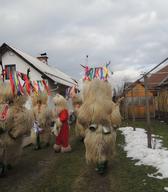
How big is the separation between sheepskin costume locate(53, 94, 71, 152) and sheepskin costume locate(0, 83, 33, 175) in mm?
2606

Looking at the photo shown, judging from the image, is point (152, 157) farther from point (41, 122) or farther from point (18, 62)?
point (18, 62)

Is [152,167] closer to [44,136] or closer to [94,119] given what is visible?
[94,119]

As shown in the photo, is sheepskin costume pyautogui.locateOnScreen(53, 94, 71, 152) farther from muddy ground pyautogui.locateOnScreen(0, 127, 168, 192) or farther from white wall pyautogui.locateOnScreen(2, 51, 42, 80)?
white wall pyautogui.locateOnScreen(2, 51, 42, 80)

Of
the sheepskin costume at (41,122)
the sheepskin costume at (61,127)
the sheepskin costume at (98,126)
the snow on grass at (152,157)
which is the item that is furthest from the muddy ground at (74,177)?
the sheepskin costume at (41,122)

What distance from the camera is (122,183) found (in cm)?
593

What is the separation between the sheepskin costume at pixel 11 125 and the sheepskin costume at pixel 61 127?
2606 mm

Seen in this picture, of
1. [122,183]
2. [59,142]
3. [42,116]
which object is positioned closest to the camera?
[122,183]

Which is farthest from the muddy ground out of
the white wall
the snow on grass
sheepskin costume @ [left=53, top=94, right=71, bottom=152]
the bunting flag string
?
the white wall

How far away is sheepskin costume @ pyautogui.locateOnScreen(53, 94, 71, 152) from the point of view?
10.1 meters

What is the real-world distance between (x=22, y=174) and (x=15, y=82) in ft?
7.74

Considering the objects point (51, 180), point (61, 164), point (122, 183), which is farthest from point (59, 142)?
point (122, 183)

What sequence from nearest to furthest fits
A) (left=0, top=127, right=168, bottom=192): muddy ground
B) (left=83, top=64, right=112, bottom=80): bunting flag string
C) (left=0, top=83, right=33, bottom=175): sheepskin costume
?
(left=0, top=127, right=168, bottom=192): muddy ground → (left=0, top=83, right=33, bottom=175): sheepskin costume → (left=83, top=64, right=112, bottom=80): bunting flag string

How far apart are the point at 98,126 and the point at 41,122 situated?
458 cm

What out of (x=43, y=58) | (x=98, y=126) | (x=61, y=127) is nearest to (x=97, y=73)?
(x=98, y=126)
